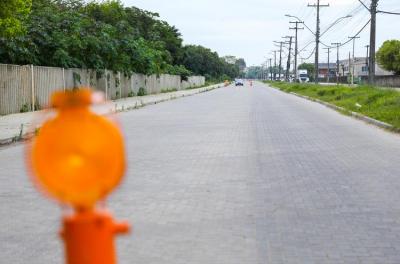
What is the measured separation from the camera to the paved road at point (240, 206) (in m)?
4.89

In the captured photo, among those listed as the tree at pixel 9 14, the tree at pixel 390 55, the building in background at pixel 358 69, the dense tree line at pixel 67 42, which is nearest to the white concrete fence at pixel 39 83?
the dense tree line at pixel 67 42

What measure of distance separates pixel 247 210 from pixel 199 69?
342ft

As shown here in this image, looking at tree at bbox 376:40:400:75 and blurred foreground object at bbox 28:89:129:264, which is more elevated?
tree at bbox 376:40:400:75

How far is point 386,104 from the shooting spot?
23.0 metres

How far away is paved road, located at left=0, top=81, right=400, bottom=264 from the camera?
193 inches

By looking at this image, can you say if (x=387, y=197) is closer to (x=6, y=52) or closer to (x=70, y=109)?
(x=70, y=109)

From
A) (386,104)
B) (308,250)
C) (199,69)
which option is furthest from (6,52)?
(199,69)

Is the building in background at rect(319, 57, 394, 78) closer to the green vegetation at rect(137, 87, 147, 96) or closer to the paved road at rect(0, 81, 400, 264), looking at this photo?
the green vegetation at rect(137, 87, 147, 96)

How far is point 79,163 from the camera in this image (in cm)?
131

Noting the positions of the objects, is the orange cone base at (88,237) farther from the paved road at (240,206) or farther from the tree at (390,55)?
the tree at (390,55)

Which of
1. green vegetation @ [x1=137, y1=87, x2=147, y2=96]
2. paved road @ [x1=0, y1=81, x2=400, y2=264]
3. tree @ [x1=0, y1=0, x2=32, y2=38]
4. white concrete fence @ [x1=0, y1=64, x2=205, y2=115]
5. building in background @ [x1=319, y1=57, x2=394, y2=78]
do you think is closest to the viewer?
paved road @ [x1=0, y1=81, x2=400, y2=264]

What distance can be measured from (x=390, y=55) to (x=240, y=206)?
91.2m

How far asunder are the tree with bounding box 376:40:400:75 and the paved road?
83.0 m

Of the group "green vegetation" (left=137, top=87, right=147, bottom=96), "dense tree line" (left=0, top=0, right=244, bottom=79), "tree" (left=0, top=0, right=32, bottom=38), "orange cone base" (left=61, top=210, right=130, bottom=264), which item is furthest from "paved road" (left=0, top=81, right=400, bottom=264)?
"green vegetation" (left=137, top=87, right=147, bottom=96)
